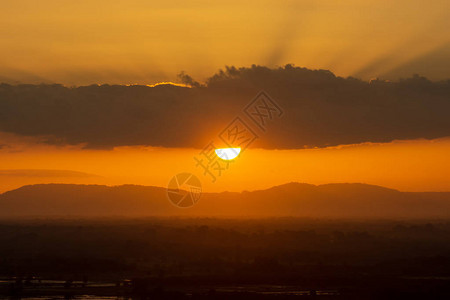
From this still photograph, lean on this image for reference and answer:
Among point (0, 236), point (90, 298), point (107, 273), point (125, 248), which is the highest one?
point (0, 236)

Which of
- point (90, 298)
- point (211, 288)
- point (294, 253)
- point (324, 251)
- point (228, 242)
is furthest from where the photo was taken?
point (228, 242)

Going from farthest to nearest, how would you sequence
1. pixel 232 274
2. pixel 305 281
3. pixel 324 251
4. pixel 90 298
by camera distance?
pixel 324 251
pixel 232 274
pixel 305 281
pixel 90 298

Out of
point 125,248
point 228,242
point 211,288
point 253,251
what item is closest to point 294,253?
point 253,251

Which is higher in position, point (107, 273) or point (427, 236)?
point (427, 236)

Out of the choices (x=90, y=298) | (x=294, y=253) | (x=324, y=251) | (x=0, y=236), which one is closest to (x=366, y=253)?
(x=324, y=251)

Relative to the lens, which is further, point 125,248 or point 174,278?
point 125,248

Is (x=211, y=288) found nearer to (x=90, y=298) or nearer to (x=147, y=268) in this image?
(x=90, y=298)
